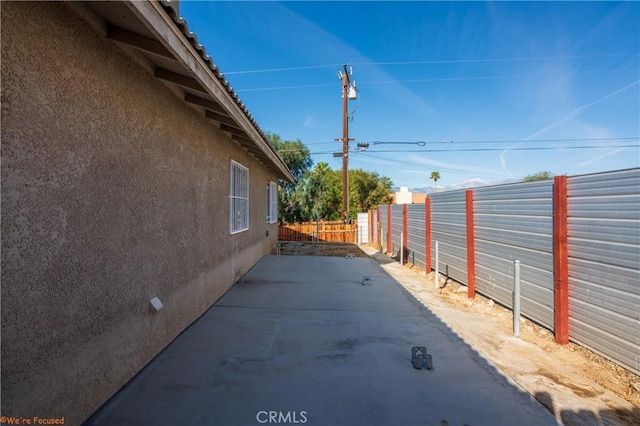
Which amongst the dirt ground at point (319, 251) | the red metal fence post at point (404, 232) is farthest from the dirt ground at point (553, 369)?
the dirt ground at point (319, 251)

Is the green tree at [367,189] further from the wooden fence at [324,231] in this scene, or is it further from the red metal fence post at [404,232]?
the red metal fence post at [404,232]

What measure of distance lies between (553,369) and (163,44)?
199 inches

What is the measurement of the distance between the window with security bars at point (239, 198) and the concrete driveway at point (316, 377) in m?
2.17

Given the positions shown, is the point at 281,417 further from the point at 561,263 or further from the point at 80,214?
the point at 561,263

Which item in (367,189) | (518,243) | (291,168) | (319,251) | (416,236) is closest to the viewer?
(518,243)

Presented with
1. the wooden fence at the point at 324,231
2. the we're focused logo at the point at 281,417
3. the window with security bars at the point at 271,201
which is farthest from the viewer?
the wooden fence at the point at 324,231

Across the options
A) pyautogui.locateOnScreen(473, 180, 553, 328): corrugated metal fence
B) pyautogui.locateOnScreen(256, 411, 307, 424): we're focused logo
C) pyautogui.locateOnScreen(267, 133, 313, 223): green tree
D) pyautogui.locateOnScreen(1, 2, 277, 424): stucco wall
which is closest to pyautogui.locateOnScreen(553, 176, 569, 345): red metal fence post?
pyautogui.locateOnScreen(473, 180, 553, 328): corrugated metal fence

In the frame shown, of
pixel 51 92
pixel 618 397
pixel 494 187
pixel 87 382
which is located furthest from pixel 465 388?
pixel 494 187

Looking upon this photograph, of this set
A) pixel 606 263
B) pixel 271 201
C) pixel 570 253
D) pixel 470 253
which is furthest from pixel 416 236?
pixel 606 263

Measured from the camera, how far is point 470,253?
22.6 feet

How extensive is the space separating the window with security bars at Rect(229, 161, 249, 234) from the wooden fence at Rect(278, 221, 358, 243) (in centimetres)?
1160

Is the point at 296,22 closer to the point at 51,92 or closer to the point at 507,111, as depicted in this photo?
the point at 51,92

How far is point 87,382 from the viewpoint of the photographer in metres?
2.31

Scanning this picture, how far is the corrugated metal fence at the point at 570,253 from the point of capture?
3.47 m
